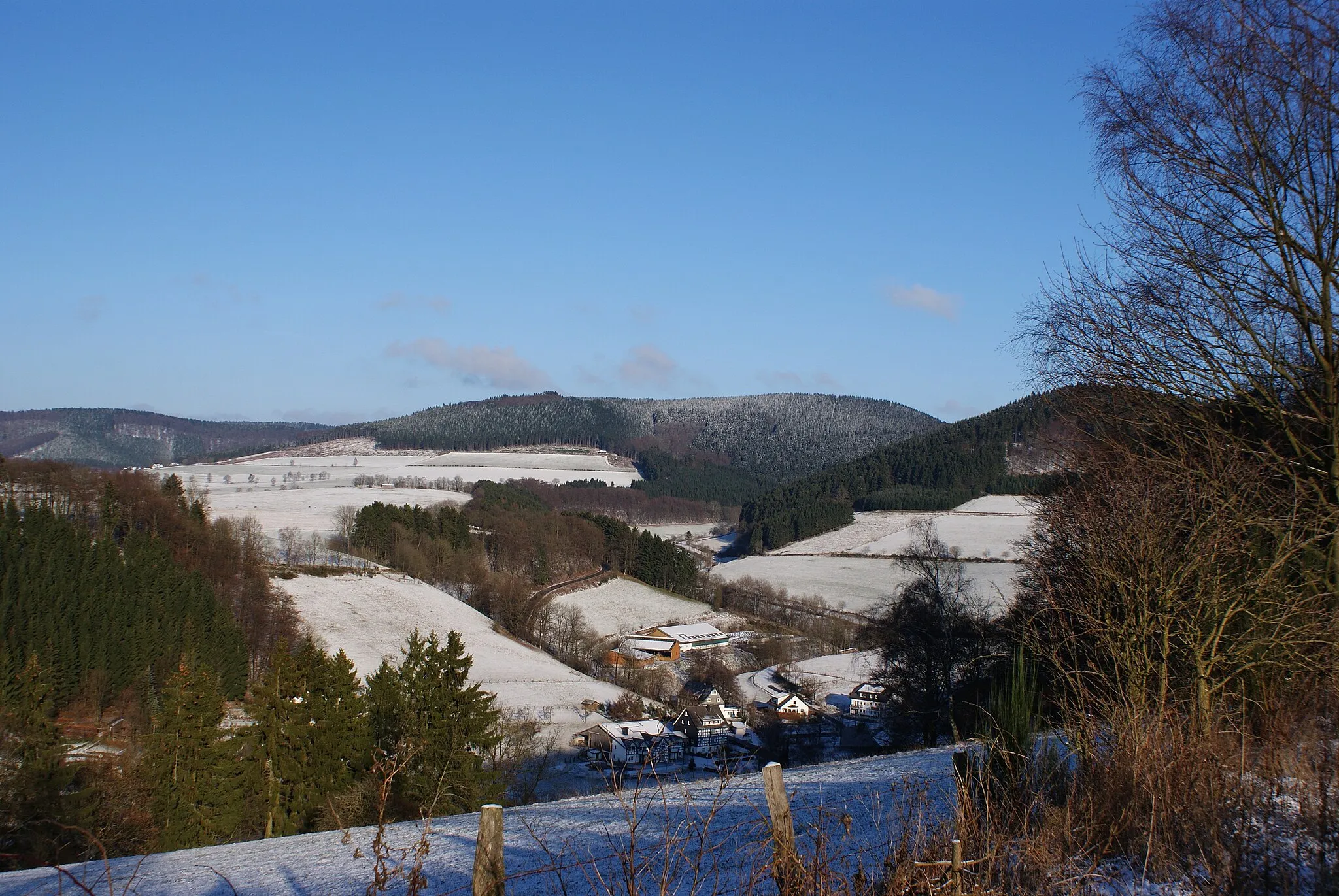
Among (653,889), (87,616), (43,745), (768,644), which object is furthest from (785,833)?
(768,644)

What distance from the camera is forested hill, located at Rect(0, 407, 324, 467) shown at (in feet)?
506

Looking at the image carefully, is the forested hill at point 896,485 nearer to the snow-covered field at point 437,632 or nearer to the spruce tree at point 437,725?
the snow-covered field at point 437,632

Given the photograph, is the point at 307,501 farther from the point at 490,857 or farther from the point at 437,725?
the point at 490,857

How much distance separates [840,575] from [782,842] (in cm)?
6875

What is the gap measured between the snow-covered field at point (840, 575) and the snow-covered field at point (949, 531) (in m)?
2.27

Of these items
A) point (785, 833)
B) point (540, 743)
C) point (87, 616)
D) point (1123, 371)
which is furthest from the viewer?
point (87, 616)

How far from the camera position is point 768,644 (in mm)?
53812

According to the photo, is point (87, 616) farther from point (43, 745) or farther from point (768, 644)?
point (768, 644)

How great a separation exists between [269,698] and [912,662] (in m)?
14.5

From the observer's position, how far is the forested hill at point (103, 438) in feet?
506

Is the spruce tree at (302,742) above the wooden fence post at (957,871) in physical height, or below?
below

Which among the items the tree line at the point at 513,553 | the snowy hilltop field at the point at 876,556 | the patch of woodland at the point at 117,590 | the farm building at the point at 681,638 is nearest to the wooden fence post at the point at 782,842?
the patch of woodland at the point at 117,590

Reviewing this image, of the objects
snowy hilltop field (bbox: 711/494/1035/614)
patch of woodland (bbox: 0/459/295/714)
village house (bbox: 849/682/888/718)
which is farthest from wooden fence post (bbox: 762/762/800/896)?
snowy hilltop field (bbox: 711/494/1035/614)

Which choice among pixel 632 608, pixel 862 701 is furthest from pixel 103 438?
pixel 862 701
